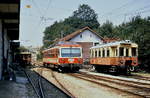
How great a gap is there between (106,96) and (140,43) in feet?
62.5

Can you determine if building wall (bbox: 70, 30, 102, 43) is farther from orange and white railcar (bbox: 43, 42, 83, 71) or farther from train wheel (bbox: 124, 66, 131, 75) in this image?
train wheel (bbox: 124, 66, 131, 75)

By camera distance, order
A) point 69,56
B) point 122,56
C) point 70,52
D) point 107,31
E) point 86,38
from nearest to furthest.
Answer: point 122,56 → point 69,56 → point 70,52 → point 86,38 → point 107,31

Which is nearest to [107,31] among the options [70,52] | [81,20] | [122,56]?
[81,20]

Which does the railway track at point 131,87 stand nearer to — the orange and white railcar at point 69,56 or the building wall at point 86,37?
the orange and white railcar at point 69,56

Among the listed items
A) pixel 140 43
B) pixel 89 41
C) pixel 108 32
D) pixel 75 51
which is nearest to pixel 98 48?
pixel 75 51

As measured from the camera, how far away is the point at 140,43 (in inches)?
1203

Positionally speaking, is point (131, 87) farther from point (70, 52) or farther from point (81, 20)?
point (81, 20)

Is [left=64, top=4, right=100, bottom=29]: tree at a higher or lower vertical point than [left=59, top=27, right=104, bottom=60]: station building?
higher

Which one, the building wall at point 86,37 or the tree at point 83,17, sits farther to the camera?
the tree at point 83,17

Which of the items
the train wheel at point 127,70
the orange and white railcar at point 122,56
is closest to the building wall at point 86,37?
the orange and white railcar at point 122,56

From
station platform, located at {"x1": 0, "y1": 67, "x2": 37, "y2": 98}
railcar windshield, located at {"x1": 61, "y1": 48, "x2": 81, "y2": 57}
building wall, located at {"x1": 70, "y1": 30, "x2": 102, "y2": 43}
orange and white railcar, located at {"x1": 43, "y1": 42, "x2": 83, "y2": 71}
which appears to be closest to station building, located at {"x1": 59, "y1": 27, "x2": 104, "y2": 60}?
building wall, located at {"x1": 70, "y1": 30, "x2": 102, "y2": 43}

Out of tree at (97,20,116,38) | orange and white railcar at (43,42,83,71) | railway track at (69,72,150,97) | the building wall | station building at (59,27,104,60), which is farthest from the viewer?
tree at (97,20,116,38)

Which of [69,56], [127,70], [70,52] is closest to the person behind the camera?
[127,70]

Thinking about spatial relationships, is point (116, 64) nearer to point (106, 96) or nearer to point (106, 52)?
point (106, 52)
